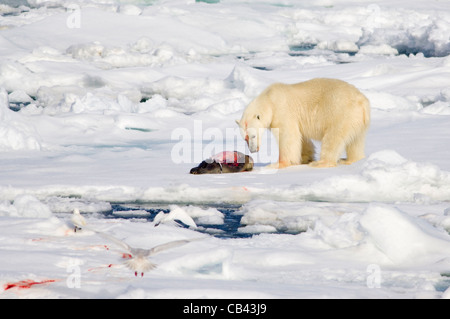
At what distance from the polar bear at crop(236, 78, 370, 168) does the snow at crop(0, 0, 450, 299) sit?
0.19m

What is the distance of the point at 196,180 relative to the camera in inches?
220

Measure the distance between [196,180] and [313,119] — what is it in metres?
1.13

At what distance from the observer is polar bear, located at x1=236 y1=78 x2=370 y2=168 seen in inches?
225

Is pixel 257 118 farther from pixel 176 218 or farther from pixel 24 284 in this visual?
pixel 24 284

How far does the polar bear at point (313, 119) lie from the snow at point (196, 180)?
0.63ft

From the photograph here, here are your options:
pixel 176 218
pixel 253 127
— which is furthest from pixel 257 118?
pixel 176 218

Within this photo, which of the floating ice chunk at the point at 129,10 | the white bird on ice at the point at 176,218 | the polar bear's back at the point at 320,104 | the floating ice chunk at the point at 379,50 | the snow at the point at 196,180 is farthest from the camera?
the floating ice chunk at the point at 129,10

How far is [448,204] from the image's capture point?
4832 mm

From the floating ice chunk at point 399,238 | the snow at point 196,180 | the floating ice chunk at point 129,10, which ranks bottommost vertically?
the floating ice chunk at point 129,10

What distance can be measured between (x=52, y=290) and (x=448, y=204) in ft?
10.2

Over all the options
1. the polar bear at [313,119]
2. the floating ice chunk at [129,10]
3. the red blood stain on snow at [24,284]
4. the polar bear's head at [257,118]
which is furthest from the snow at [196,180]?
the floating ice chunk at [129,10]

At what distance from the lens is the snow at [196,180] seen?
3092 mm

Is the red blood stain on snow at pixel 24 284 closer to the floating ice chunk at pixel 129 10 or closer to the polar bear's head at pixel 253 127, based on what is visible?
the polar bear's head at pixel 253 127

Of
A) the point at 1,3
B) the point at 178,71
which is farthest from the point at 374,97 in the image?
the point at 1,3
